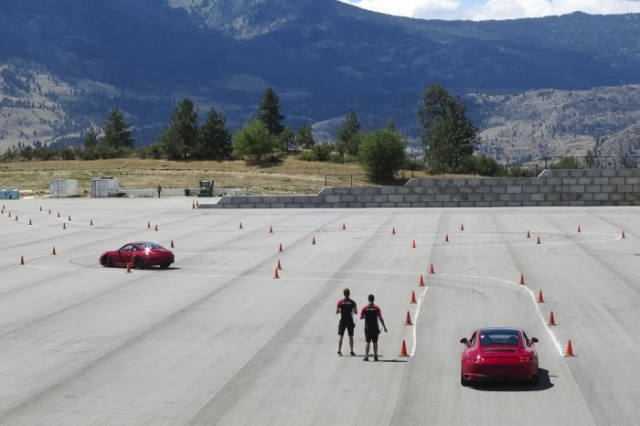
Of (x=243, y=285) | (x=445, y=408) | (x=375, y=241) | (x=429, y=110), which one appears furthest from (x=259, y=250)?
(x=429, y=110)

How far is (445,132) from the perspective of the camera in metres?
156

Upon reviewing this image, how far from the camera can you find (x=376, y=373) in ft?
72.3

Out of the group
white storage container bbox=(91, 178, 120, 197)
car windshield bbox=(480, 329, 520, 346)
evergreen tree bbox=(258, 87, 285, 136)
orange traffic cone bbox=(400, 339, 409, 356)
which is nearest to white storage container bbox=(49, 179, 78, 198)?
white storage container bbox=(91, 178, 120, 197)

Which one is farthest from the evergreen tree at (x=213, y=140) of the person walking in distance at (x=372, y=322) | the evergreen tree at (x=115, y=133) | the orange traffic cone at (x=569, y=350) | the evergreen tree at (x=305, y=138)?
the person walking in distance at (x=372, y=322)

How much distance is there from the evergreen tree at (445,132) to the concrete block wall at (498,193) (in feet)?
205

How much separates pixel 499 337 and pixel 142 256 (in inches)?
919

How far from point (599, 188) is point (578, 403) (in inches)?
2309

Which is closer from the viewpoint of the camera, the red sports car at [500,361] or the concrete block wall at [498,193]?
the red sports car at [500,361]

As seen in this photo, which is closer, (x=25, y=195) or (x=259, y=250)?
(x=259, y=250)

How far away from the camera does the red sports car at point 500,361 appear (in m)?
20.3

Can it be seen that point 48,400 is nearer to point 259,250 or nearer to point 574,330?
point 574,330

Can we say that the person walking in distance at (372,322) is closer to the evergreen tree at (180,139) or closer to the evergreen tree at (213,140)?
the evergreen tree at (213,140)

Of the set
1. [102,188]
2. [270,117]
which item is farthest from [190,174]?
[270,117]

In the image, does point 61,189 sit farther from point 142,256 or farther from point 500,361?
point 500,361
